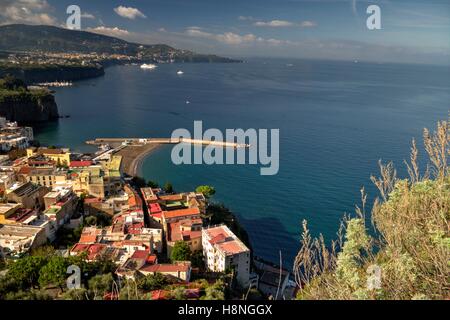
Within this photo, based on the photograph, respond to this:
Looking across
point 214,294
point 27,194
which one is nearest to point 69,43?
point 27,194

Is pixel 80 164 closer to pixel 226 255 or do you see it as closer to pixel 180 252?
pixel 180 252

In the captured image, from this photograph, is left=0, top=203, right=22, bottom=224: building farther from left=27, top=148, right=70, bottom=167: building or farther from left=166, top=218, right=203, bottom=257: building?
left=27, top=148, right=70, bottom=167: building

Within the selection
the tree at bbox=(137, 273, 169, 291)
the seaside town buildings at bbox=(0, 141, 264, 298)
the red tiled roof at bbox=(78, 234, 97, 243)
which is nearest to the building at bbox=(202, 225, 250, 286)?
the seaside town buildings at bbox=(0, 141, 264, 298)

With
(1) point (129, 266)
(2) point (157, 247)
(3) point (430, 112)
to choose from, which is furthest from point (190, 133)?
(3) point (430, 112)

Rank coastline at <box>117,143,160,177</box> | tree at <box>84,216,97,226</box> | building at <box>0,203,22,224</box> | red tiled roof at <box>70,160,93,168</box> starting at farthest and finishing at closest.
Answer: coastline at <box>117,143,160,177</box>
red tiled roof at <box>70,160,93,168</box>
tree at <box>84,216,97,226</box>
building at <box>0,203,22,224</box>

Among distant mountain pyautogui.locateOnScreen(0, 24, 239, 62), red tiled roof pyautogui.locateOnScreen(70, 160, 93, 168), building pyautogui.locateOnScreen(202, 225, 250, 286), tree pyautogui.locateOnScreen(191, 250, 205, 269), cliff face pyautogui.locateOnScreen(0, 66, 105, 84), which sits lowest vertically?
tree pyautogui.locateOnScreen(191, 250, 205, 269)

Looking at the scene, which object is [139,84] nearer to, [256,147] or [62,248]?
[256,147]

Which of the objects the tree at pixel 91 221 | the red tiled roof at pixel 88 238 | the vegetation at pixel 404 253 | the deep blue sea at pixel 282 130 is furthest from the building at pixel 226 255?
the vegetation at pixel 404 253
